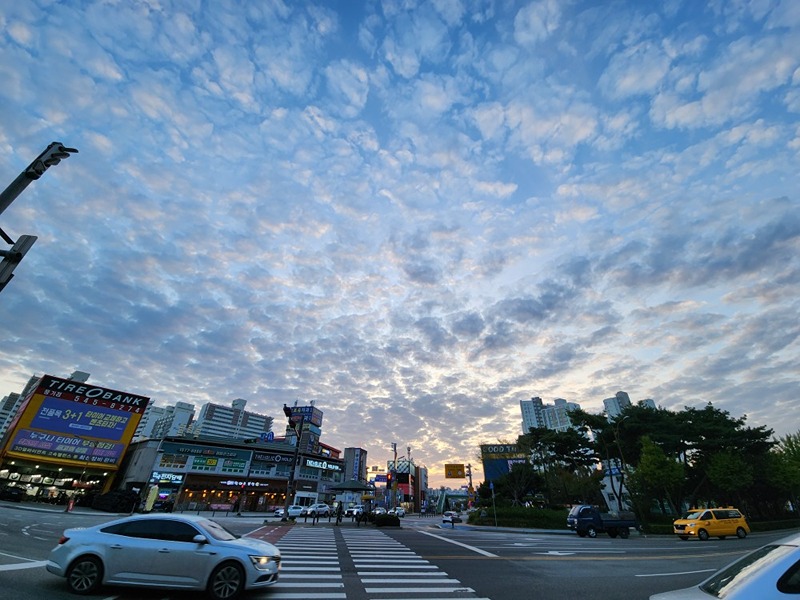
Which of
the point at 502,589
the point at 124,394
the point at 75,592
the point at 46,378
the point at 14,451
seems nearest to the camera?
the point at 75,592

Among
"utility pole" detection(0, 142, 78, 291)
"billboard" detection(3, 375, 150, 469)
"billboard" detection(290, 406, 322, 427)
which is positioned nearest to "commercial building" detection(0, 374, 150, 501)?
"billboard" detection(3, 375, 150, 469)

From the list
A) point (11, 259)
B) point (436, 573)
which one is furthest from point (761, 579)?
point (436, 573)

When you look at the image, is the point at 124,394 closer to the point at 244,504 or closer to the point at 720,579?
the point at 244,504

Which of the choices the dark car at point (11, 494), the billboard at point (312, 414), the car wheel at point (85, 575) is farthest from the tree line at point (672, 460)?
the dark car at point (11, 494)

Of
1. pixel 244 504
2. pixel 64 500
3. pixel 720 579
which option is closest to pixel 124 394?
pixel 64 500

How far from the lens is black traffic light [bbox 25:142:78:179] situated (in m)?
6.34

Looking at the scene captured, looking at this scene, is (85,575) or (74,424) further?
(74,424)

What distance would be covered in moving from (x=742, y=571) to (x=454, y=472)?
81993 millimetres

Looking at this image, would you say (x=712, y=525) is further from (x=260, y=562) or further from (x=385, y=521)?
(x=260, y=562)

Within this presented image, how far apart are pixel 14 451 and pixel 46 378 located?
8722 mm

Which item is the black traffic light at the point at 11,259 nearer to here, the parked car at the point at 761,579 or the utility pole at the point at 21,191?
the utility pole at the point at 21,191

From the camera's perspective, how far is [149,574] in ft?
24.3

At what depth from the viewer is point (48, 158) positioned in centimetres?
653

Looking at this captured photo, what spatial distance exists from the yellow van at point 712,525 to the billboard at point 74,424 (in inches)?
2522
